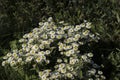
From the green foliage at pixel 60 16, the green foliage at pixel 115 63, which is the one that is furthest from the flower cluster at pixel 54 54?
the green foliage at pixel 60 16

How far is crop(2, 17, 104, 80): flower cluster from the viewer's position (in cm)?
366

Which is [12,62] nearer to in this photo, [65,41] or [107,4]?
[65,41]

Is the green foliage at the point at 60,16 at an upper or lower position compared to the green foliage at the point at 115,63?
upper

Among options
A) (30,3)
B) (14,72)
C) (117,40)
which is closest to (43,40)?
(14,72)

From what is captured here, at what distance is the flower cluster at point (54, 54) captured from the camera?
12.0 ft

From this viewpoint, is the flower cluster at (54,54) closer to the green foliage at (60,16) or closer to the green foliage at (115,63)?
the green foliage at (115,63)

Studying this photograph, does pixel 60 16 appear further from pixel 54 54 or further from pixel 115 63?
pixel 115 63

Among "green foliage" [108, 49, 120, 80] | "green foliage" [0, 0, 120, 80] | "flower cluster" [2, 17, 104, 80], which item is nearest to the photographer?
"flower cluster" [2, 17, 104, 80]

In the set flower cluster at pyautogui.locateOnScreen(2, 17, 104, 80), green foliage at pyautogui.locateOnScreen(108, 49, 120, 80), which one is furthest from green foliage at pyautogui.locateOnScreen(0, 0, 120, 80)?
flower cluster at pyautogui.locateOnScreen(2, 17, 104, 80)

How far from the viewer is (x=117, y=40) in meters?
4.47

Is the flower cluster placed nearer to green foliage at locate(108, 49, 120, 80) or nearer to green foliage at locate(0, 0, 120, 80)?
green foliage at locate(108, 49, 120, 80)

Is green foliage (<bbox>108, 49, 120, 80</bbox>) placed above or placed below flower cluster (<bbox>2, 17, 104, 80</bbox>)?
below

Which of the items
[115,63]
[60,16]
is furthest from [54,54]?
[60,16]

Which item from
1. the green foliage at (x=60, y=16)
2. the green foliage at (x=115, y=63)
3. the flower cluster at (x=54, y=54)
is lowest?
the green foliage at (x=115, y=63)
